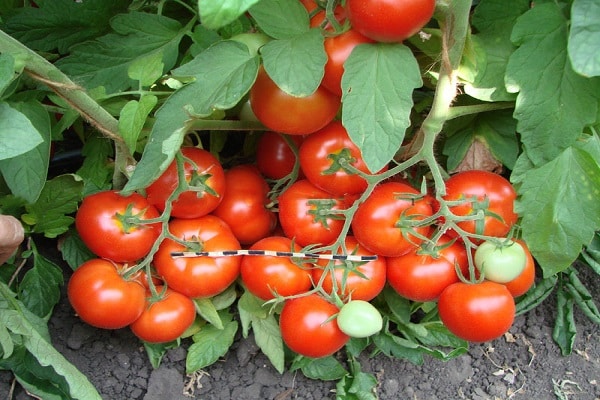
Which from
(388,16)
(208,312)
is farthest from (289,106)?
(208,312)

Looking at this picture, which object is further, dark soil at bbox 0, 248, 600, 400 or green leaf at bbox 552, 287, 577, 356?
green leaf at bbox 552, 287, 577, 356

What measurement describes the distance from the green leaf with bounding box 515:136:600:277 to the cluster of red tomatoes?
35 mm

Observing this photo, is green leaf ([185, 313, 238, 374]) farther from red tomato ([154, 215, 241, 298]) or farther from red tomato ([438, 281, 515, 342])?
red tomato ([438, 281, 515, 342])

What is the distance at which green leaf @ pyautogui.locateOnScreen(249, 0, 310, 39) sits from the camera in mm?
958

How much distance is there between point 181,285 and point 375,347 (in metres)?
0.38

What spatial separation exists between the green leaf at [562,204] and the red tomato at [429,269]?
0.36 ft

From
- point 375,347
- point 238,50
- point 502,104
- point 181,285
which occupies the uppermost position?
point 238,50

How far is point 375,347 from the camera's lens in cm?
125

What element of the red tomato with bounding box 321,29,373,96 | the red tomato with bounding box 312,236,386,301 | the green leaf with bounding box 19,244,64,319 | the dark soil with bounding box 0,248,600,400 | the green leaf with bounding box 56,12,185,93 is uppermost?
the red tomato with bounding box 321,29,373,96

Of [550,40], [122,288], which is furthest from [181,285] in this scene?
[550,40]

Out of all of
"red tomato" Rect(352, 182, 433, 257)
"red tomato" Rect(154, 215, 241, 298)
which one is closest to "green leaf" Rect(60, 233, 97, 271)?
"red tomato" Rect(154, 215, 241, 298)

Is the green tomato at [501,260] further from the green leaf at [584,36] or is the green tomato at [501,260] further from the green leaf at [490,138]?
the green leaf at [584,36]

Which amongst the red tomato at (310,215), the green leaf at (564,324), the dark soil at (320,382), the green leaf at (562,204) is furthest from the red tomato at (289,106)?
the green leaf at (564,324)

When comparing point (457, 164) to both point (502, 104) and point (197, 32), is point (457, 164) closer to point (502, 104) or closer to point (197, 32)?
point (502, 104)
